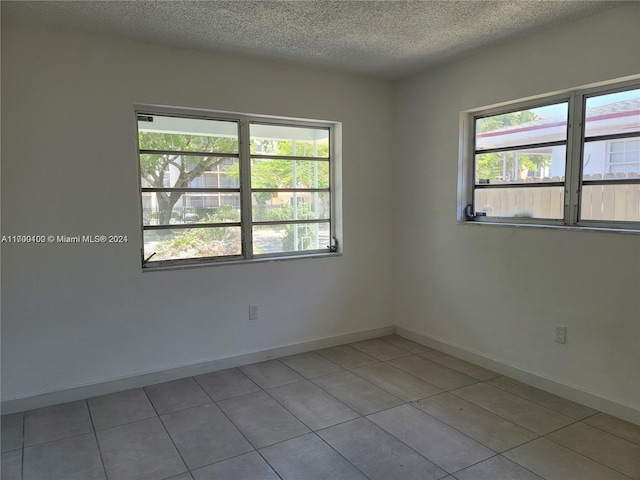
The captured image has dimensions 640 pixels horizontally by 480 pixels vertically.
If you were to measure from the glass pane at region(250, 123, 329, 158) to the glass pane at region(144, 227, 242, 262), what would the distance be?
0.74 metres

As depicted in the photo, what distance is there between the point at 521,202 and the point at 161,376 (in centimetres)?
299

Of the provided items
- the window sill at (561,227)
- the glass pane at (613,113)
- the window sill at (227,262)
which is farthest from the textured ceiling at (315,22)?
the window sill at (227,262)

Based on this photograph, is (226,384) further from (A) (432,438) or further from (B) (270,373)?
(A) (432,438)

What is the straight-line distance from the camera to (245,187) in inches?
144

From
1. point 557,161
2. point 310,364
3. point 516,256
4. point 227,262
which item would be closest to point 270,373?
point 310,364

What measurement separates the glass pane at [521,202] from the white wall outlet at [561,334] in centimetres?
75

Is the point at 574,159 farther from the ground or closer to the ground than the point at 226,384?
farther from the ground

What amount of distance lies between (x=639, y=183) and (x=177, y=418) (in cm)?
315

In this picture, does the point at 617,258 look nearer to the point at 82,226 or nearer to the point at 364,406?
the point at 364,406

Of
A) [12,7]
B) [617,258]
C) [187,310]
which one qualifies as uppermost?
[12,7]

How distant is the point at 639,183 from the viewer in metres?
2.65

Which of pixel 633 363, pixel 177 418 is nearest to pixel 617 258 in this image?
pixel 633 363

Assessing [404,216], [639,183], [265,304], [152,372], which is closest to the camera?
[639,183]

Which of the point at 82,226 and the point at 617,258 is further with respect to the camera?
the point at 82,226
